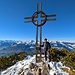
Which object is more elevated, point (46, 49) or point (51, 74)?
point (46, 49)

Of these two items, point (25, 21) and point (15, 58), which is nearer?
point (25, 21)

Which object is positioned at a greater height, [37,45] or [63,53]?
[37,45]

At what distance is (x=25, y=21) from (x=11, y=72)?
6.71 m

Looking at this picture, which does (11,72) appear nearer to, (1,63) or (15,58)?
(1,63)

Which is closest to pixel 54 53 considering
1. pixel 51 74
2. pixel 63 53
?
pixel 63 53

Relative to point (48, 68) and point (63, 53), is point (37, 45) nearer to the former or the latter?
point (48, 68)

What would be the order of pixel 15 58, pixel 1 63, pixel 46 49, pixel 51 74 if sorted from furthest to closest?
pixel 15 58
pixel 1 63
pixel 46 49
pixel 51 74

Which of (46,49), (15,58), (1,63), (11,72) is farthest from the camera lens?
(15,58)

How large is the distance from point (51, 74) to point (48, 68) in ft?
4.33

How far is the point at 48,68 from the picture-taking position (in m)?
14.0

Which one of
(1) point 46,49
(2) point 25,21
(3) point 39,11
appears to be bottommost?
(1) point 46,49

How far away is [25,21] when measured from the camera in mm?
16938

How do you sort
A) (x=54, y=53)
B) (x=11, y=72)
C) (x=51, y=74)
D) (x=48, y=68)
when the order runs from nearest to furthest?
(x=51, y=74) → (x=48, y=68) → (x=11, y=72) → (x=54, y=53)

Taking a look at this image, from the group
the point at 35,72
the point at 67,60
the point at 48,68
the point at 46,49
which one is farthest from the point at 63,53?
the point at 35,72
